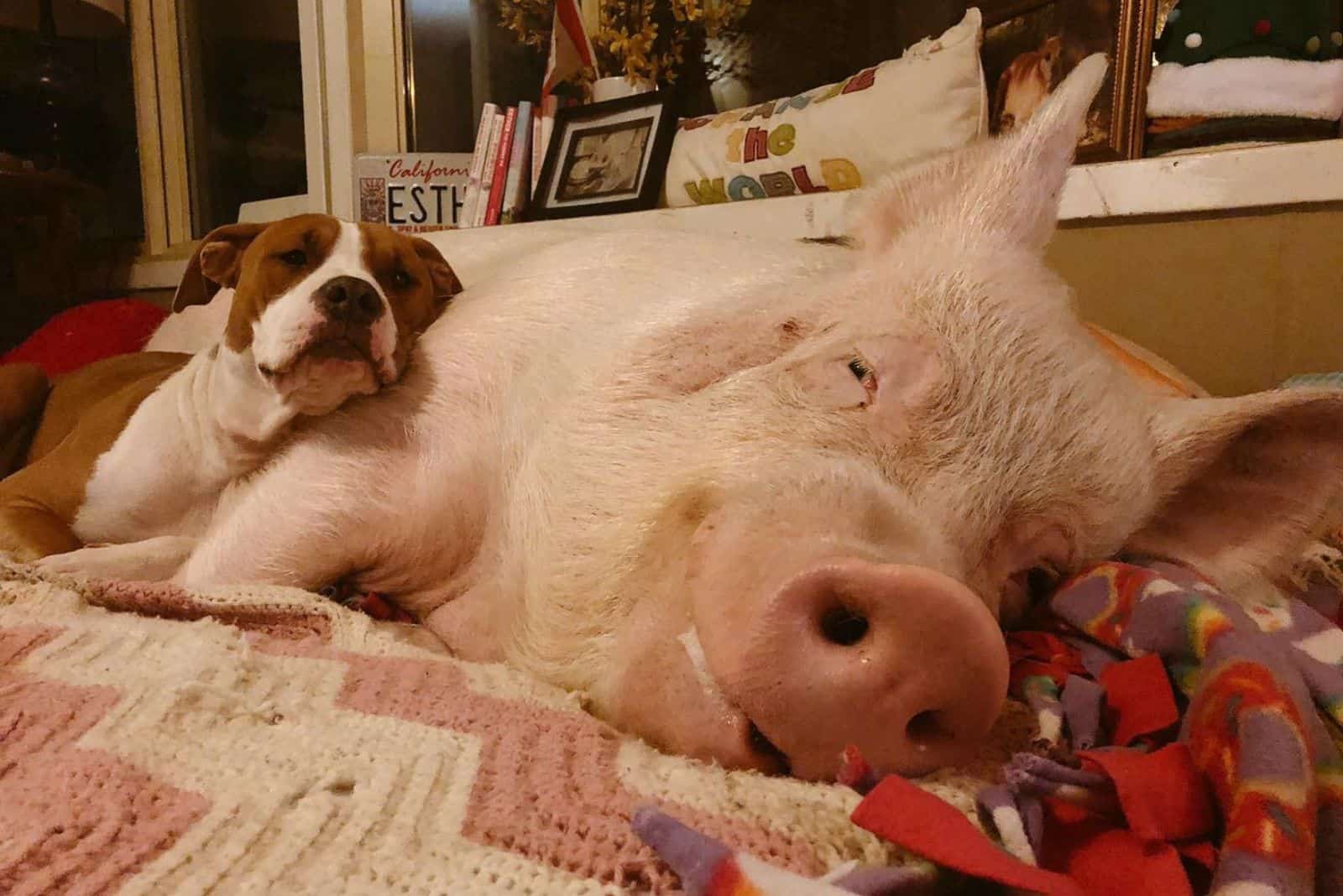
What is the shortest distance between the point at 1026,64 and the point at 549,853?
6.87ft

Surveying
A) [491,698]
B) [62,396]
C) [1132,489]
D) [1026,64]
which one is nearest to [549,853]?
[491,698]

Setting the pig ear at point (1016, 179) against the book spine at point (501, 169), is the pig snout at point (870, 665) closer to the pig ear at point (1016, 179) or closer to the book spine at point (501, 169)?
the pig ear at point (1016, 179)

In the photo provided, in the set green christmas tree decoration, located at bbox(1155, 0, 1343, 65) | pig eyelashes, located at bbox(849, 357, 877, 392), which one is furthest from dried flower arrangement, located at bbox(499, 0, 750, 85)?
pig eyelashes, located at bbox(849, 357, 877, 392)

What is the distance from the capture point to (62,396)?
6.59 feet

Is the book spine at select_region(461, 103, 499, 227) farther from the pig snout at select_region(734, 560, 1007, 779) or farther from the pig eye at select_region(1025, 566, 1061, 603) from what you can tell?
the pig snout at select_region(734, 560, 1007, 779)

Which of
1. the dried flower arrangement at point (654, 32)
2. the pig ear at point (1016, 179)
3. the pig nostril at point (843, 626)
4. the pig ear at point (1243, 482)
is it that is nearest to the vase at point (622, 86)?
the dried flower arrangement at point (654, 32)

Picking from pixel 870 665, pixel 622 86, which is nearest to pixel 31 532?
pixel 870 665

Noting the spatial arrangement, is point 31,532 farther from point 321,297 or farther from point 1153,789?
point 1153,789

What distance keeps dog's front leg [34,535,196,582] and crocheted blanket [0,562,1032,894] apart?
404 mm

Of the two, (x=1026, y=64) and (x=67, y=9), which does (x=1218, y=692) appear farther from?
(x=67, y=9)

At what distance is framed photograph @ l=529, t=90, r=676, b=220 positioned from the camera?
270 centimetres

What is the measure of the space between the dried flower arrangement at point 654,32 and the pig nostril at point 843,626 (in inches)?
97.5

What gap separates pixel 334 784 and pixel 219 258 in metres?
1.22

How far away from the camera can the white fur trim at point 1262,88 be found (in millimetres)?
1698
